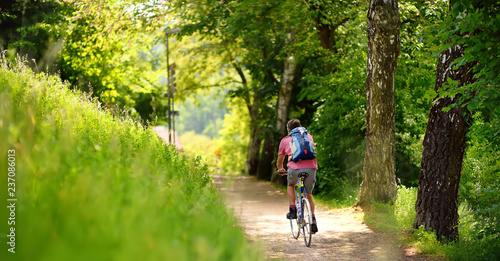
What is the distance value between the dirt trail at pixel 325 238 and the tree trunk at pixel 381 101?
1.02 m

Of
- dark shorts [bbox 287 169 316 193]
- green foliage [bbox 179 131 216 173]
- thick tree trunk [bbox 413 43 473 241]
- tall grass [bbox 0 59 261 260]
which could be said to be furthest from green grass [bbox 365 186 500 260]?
tall grass [bbox 0 59 261 260]

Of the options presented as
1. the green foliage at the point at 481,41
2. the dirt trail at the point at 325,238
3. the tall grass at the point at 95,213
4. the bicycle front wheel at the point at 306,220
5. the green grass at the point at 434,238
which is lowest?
the dirt trail at the point at 325,238

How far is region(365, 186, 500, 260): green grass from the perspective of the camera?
8172 millimetres

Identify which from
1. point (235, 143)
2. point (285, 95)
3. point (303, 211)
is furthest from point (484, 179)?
point (235, 143)

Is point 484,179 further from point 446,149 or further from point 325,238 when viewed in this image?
point 325,238

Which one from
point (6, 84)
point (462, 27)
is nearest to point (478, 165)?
point (462, 27)

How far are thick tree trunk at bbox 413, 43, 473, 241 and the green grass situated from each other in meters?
0.23

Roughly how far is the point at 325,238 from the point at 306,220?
1.10 meters

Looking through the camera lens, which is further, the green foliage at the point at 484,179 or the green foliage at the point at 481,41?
the green foliage at the point at 484,179

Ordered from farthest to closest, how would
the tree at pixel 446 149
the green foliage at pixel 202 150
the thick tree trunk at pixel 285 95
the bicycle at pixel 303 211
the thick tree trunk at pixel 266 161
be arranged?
the thick tree trunk at pixel 266 161 → the thick tree trunk at pixel 285 95 → the green foliage at pixel 202 150 → the bicycle at pixel 303 211 → the tree at pixel 446 149

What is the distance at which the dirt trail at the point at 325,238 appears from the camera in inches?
322

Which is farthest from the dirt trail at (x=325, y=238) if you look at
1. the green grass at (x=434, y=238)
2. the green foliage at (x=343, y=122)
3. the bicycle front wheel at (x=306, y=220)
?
the green foliage at (x=343, y=122)

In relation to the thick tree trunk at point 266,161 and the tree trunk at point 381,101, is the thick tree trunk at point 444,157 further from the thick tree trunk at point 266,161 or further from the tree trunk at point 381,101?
the thick tree trunk at point 266,161

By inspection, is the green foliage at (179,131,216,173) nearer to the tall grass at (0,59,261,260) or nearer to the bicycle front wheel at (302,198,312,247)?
the bicycle front wheel at (302,198,312,247)
